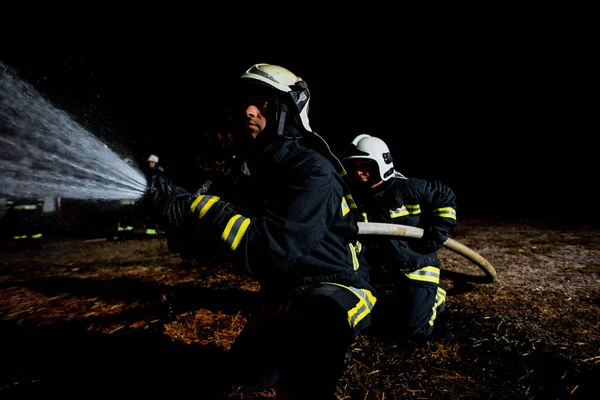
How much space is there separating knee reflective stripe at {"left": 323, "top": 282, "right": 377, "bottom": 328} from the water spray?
6.95 ft

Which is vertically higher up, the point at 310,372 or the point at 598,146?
the point at 598,146

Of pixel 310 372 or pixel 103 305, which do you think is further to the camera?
pixel 103 305

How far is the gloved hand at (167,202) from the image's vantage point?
1.90 meters

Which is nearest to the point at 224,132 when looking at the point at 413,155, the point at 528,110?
the point at 413,155

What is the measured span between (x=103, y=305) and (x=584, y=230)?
36.5 ft

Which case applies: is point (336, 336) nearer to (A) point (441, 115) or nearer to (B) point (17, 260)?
(B) point (17, 260)

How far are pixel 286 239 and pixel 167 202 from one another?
860 millimetres

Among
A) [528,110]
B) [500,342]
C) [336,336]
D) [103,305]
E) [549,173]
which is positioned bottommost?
[103,305]

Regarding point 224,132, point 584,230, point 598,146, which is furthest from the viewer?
point 598,146

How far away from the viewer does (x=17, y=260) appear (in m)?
7.96

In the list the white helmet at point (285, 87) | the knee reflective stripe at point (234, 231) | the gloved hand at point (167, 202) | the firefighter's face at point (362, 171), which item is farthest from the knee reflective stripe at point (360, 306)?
the firefighter's face at point (362, 171)

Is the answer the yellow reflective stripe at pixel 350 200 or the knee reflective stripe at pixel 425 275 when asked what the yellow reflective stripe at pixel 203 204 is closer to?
the yellow reflective stripe at pixel 350 200

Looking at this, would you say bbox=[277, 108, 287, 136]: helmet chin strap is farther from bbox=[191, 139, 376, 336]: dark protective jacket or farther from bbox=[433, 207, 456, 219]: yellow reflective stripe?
bbox=[433, 207, 456, 219]: yellow reflective stripe

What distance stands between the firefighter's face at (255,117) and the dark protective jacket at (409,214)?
2.05 m
